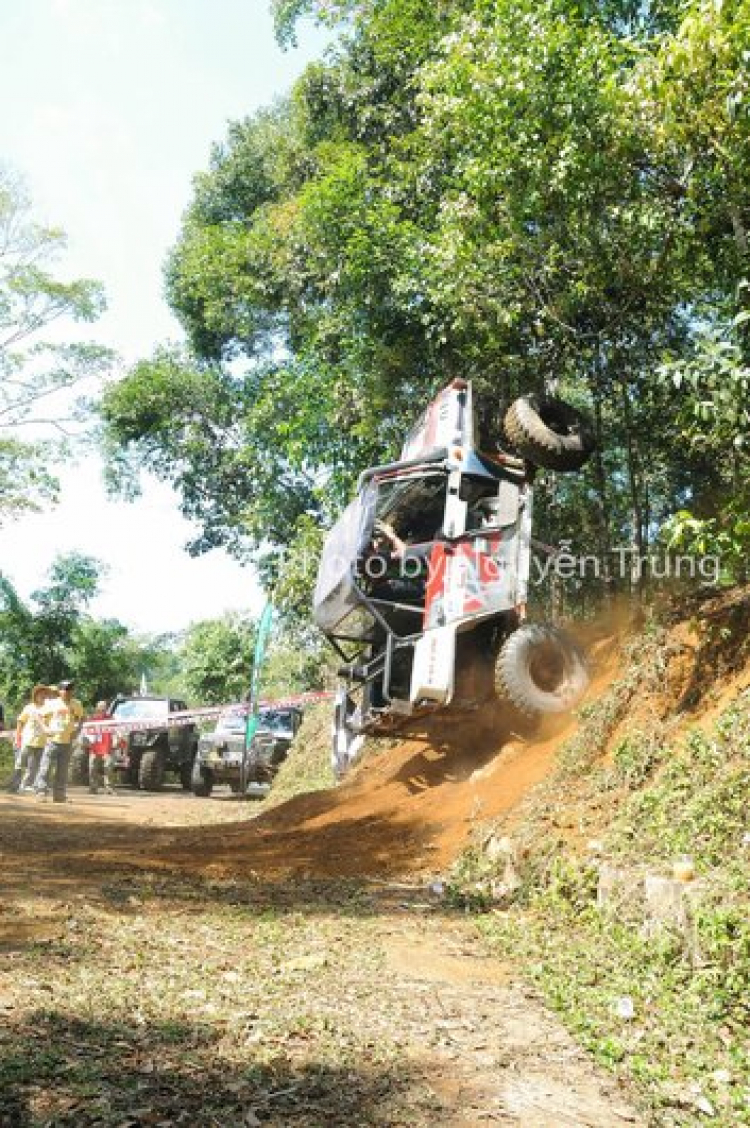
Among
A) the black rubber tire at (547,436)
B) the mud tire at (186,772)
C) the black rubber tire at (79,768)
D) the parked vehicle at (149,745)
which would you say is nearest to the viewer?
the black rubber tire at (547,436)

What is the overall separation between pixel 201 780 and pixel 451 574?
1196 cm

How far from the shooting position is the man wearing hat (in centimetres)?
1362

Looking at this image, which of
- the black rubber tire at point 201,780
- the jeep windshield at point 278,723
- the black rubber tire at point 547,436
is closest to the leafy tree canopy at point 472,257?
the black rubber tire at point 547,436

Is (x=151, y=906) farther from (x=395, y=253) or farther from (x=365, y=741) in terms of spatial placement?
(x=395, y=253)

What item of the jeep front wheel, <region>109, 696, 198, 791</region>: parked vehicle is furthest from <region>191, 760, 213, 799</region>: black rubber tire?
the jeep front wheel

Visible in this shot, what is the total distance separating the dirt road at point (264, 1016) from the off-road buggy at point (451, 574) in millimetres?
3114

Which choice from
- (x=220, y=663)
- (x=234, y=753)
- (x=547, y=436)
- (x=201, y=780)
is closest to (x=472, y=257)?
(x=547, y=436)

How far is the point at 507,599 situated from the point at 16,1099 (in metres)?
7.01

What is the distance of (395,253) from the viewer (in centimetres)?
1328

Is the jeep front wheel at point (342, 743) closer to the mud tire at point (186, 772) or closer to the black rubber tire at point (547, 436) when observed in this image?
the black rubber tire at point (547, 436)

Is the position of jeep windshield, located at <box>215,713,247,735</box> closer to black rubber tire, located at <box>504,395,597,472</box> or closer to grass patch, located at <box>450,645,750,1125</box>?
black rubber tire, located at <box>504,395,597,472</box>

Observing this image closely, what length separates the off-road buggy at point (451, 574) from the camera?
9062 mm

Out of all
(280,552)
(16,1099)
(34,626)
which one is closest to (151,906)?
(16,1099)

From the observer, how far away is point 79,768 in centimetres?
2048
